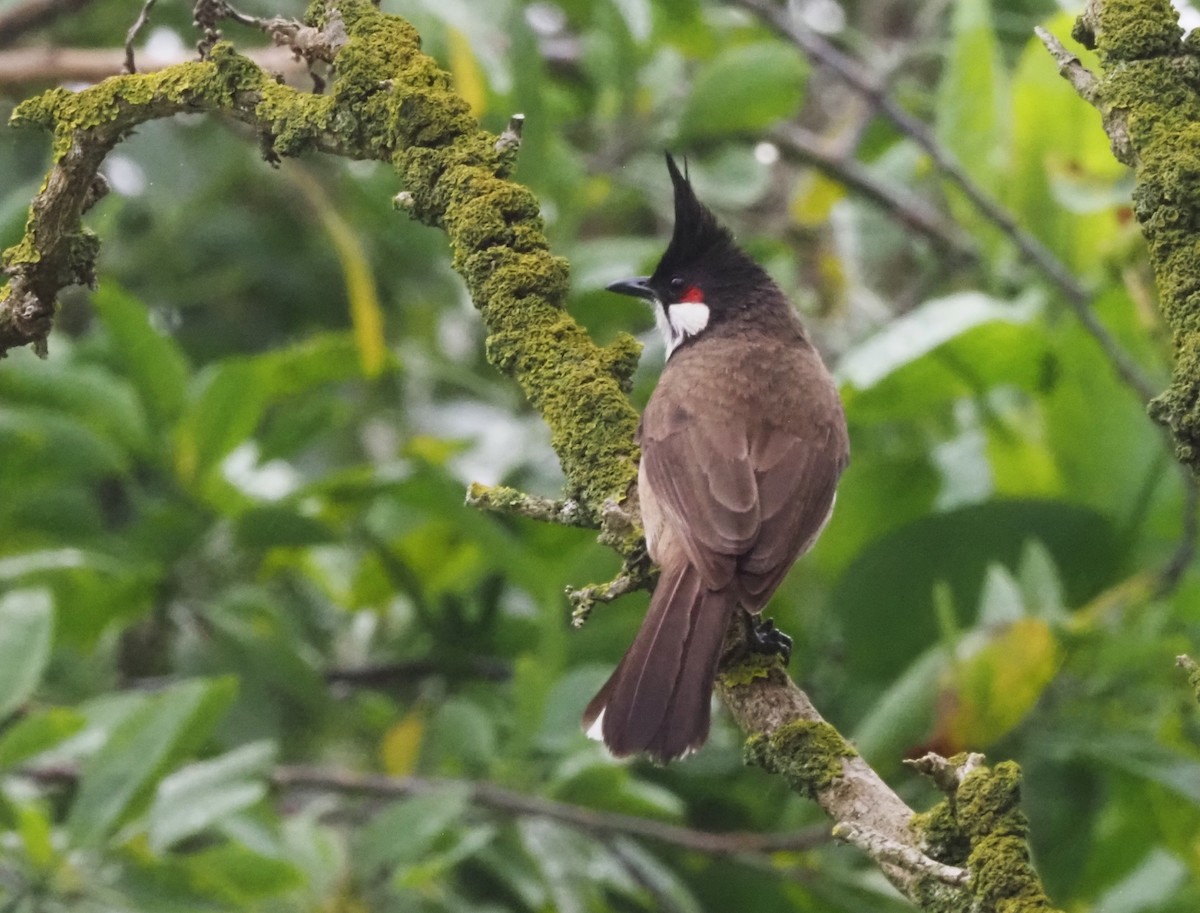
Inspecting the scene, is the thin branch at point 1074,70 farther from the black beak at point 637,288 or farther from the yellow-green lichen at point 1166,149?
the black beak at point 637,288

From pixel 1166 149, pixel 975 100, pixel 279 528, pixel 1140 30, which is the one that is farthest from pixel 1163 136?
pixel 975 100

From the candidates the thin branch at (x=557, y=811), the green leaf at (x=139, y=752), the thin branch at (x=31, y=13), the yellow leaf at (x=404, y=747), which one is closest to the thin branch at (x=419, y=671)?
the yellow leaf at (x=404, y=747)

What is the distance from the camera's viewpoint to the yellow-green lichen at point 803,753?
1.63 metres

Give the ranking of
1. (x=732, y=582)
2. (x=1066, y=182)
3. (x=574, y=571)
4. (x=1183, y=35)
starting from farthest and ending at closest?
(x=1066, y=182) < (x=574, y=571) < (x=732, y=582) < (x=1183, y=35)

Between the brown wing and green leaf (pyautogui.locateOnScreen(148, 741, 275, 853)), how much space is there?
85 cm

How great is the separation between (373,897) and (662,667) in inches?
43.1

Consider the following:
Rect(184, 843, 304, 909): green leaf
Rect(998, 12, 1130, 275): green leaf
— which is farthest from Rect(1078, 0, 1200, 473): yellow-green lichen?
Rect(998, 12, 1130, 275): green leaf

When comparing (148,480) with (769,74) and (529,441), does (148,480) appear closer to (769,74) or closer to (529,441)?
(529,441)

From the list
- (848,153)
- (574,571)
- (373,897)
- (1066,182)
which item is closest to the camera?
(373,897)

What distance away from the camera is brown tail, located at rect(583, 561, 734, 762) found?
6.75 feet

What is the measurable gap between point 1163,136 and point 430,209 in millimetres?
900

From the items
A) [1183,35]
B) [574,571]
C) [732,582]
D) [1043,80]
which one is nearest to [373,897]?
[574,571]

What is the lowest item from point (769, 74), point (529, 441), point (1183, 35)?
point (1183, 35)

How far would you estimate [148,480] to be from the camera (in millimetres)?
3715
